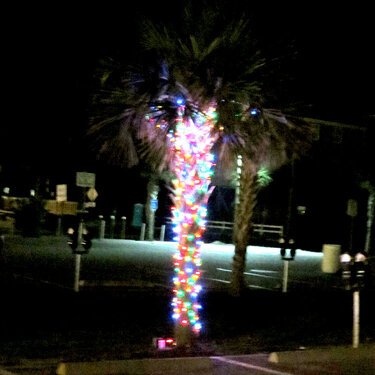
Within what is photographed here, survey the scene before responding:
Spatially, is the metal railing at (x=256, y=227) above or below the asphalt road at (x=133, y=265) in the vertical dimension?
above

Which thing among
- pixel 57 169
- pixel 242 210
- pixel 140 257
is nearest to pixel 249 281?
pixel 242 210

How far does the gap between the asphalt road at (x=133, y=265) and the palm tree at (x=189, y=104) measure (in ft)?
24.4

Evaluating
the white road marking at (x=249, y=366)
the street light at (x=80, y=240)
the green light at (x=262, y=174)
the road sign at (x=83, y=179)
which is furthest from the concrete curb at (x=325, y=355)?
the road sign at (x=83, y=179)

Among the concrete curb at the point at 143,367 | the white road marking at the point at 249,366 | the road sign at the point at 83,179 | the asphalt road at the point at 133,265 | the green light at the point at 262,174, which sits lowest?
the white road marking at the point at 249,366

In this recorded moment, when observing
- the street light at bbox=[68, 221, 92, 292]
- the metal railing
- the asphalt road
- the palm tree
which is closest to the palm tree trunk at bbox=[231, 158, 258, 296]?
the asphalt road

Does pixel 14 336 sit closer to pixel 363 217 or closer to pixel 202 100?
pixel 202 100

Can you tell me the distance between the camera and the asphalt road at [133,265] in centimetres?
2000

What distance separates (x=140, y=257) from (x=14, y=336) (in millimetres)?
16807

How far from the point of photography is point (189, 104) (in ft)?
33.3

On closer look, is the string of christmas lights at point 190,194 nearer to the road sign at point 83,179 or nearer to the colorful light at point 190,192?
the colorful light at point 190,192

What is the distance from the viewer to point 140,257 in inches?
1093

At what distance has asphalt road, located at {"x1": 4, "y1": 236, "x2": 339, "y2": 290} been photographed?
20000 millimetres

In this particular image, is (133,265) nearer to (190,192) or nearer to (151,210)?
(151,210)

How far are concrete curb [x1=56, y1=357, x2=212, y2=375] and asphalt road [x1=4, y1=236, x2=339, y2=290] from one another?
838 centimetres
